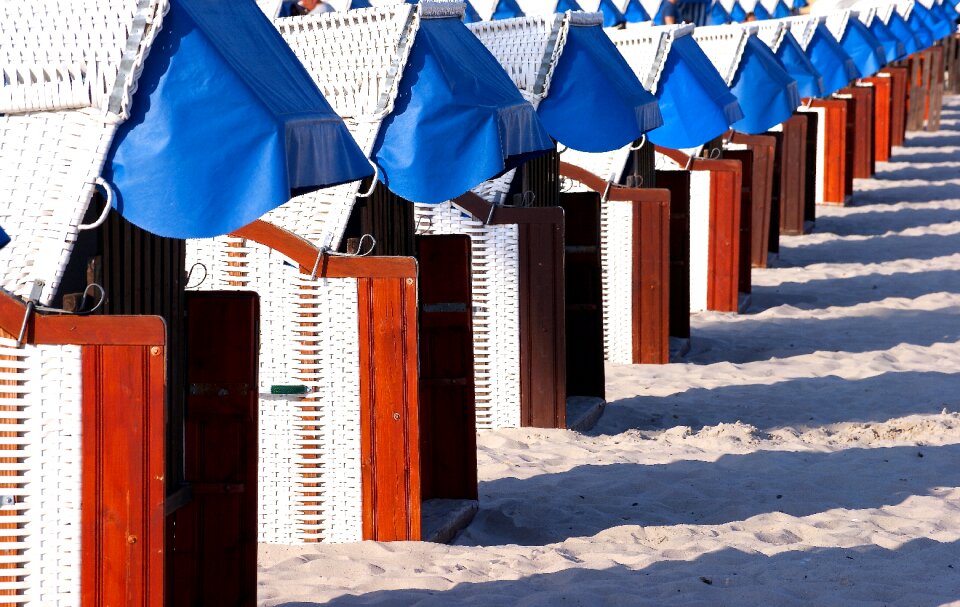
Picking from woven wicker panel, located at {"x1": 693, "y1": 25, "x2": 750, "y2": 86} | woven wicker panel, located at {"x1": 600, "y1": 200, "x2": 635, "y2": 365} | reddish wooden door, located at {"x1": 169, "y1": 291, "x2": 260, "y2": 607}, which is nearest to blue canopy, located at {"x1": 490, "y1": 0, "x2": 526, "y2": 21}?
woven wicker panel, located at {"x1": 693, "y1": 25, "x2": 750, "y2": 86}

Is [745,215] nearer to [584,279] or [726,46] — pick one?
[726,46]

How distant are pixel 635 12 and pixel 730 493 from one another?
766 inches

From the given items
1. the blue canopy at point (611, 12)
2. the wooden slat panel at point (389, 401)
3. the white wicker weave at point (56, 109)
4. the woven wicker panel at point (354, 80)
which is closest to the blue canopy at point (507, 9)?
the blue canopy at point (611, 12)

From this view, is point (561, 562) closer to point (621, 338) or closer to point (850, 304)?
point (621, 338)

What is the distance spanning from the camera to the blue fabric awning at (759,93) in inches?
497

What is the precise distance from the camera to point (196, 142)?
12.5 feet

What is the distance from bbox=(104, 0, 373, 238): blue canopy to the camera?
3.81 metres

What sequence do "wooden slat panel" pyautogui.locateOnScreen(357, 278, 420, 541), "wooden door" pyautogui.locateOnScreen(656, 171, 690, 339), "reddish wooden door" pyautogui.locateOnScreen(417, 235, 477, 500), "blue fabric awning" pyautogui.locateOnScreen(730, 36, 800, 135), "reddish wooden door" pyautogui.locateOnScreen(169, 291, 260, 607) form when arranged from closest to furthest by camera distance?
"reddish wooden door" pyautogui.locateOnScreen(169, 291, 260, 607)
"wooden slat panel" pyautogui.locateOnScreen(357, 278, 420, 541)
"reddish wooden door" pyautogui.locateOnScreen(417, 235, 477, 500)
"wooden door" pyautogui.locateOnScreen(656, 171, 690, 339)
"blue fabric awning" pyautogui.locateOnScreen(730, 36, 800, 135)

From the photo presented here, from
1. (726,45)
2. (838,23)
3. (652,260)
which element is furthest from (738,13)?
(652,260)

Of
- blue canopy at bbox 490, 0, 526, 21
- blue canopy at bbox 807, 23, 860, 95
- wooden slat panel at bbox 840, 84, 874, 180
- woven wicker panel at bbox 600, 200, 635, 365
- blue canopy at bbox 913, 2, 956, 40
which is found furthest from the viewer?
blue canopy at bbox 913, 2, 956, 40

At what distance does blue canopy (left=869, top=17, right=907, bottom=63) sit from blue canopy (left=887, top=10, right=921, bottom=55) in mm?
238

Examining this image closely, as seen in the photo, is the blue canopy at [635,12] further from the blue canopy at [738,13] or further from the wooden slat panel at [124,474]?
the wooden slat panel at [124,474]

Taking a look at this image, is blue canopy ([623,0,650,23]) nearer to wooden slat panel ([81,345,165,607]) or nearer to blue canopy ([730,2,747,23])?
blue canopy ([730,2,747,23])

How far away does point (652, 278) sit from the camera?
996cm
